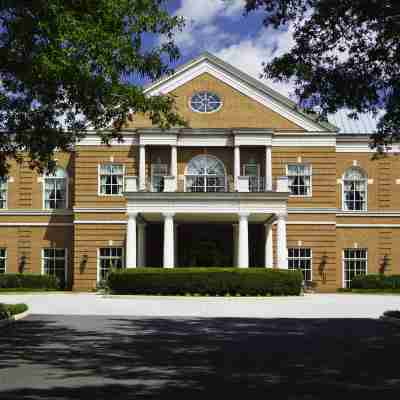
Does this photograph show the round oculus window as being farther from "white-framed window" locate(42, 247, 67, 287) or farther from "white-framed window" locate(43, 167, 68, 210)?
"white-framed window" locate(42, 247, 67, 287)

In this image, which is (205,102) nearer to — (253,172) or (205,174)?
(205,174)

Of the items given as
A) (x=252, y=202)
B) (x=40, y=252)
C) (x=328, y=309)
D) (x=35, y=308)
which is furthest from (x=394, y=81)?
(x=40, y=252)

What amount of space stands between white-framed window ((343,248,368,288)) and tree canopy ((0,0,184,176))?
26.8 m

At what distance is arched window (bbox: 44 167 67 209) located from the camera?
42.1 metres

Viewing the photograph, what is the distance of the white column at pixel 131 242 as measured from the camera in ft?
114

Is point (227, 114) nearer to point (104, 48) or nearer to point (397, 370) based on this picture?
point (104, 48)

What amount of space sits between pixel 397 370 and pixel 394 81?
676cm

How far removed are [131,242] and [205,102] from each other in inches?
383

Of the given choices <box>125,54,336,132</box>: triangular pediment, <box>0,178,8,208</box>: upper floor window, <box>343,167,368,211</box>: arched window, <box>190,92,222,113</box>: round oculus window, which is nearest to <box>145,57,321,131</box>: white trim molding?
<box>125,54,336,132</box>: triangular pediment

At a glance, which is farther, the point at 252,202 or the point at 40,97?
the point at 252,202

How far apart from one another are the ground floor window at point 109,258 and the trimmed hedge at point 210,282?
8.09 m

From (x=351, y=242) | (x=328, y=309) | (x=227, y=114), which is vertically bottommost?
(x=328, y=309)

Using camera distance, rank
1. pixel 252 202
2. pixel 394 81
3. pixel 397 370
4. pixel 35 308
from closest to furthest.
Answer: pixel 397 370, pixel 394 81, pixel 35 308, pixel 252 202

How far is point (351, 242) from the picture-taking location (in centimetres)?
4144
